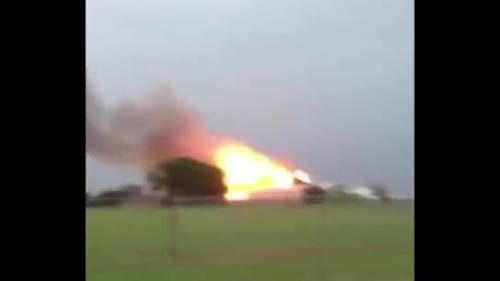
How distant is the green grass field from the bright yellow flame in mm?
48

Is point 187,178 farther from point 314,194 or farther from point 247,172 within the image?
point 314,194

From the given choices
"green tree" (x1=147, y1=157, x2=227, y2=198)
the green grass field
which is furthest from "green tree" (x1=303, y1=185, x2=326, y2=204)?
"green tree" (x1=147, y1=157, x2=227, y2=198)

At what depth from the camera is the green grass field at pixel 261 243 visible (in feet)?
4.04

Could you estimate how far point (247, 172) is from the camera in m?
1.22

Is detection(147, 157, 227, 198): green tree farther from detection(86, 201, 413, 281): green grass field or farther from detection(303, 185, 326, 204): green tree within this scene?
detection(303, 185, 326, 204): green tree

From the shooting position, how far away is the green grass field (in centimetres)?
123

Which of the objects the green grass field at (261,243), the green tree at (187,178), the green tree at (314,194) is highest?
the green tree at (187,178)

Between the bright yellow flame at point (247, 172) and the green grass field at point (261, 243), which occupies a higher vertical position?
the bright yellow flame at point (247, 172)

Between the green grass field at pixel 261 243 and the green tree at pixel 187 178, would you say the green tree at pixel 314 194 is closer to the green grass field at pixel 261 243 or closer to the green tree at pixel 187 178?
the green grass field at pixel 261 243

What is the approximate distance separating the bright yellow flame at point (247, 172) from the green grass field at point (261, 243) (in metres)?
0.05

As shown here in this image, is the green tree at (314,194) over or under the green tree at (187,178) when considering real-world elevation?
under

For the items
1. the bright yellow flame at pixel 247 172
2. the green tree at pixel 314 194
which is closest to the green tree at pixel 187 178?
the bright yellow flame at pixel 247 172
